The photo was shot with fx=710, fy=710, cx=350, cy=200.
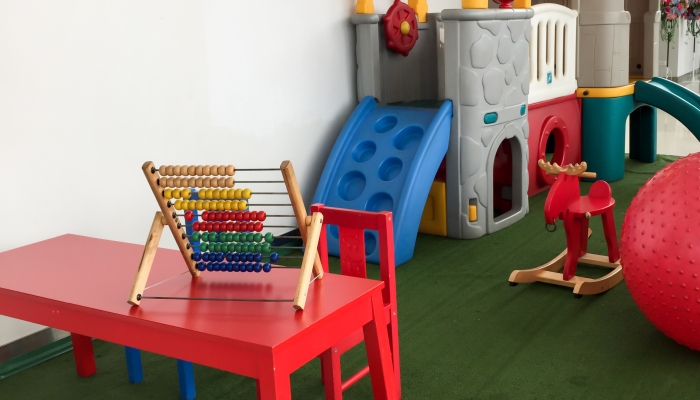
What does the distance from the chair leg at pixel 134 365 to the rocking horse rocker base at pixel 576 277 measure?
1702 mm

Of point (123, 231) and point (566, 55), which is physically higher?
point (566, 55)

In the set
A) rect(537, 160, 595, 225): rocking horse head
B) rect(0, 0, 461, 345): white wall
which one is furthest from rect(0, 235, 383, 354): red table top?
rect(537, 160, 595, 225): rocking horse head

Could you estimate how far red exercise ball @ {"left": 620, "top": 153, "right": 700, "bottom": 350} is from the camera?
226 centimetres

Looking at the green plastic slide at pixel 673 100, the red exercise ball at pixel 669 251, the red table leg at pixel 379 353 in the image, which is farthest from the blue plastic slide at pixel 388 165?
the green plastic slide at pixel 673 100

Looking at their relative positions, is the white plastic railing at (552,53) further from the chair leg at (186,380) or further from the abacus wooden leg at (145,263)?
the abacus wooden leg at (145,263)

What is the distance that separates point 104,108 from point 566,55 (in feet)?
11.5

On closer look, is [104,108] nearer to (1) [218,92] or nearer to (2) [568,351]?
(1) [218,92]

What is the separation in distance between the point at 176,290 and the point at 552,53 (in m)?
3.90

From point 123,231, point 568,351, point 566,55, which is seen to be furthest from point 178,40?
point 566,55

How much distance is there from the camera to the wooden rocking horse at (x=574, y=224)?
3.13m

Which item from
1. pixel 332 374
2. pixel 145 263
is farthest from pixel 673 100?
pixel 145 263

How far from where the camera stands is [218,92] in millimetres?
3578

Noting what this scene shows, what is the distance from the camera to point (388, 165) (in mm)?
3988

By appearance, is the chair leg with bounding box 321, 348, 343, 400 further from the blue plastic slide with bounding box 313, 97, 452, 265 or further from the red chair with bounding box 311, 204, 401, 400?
the blue plastic slide with bounding box 313, 97, 452, 265
